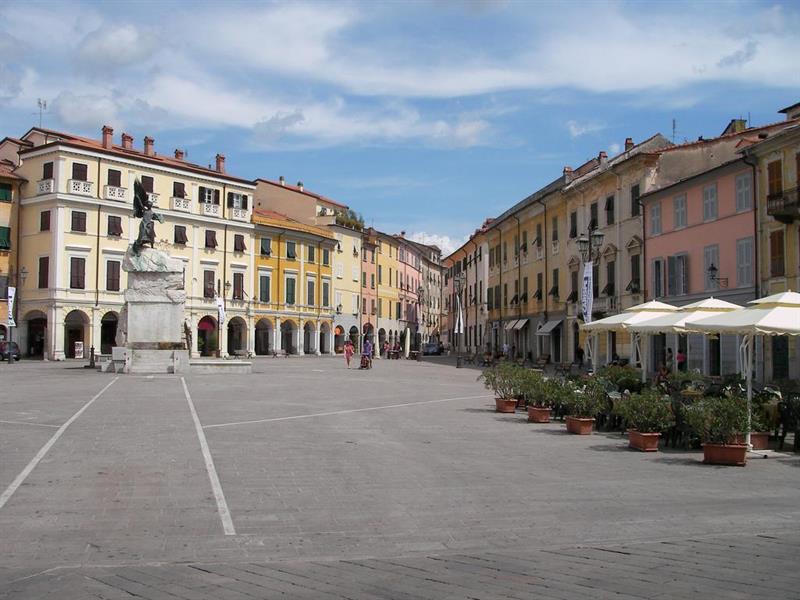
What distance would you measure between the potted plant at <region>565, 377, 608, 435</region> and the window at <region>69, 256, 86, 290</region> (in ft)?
157

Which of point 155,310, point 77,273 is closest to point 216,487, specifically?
point 155,310

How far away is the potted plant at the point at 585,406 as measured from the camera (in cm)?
1484

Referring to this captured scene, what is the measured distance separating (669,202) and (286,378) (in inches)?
800

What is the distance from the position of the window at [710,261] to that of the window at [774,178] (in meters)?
4.20

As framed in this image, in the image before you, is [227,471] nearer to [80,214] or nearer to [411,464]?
[411,464]

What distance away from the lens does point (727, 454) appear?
11328mm

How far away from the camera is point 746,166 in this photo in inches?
1309

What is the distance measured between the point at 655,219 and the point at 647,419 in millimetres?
29495

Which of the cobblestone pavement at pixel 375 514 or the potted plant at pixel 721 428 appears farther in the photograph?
the potted plant at pixel 721 428

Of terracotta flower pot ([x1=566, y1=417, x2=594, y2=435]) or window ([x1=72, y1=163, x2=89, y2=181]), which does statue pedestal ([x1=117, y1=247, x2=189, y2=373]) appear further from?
window ([x1=72, y1=163, x2=89, y2=181])

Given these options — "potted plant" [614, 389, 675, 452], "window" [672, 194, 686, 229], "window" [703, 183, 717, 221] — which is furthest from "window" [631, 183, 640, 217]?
"potted plant" [614, 389, 675, 452]

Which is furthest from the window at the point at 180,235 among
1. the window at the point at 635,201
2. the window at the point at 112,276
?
the window at the point at 635,201

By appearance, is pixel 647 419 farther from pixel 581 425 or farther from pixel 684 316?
pixel 684 316

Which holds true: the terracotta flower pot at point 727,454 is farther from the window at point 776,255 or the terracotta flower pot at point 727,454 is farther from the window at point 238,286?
the window at point 238,286
